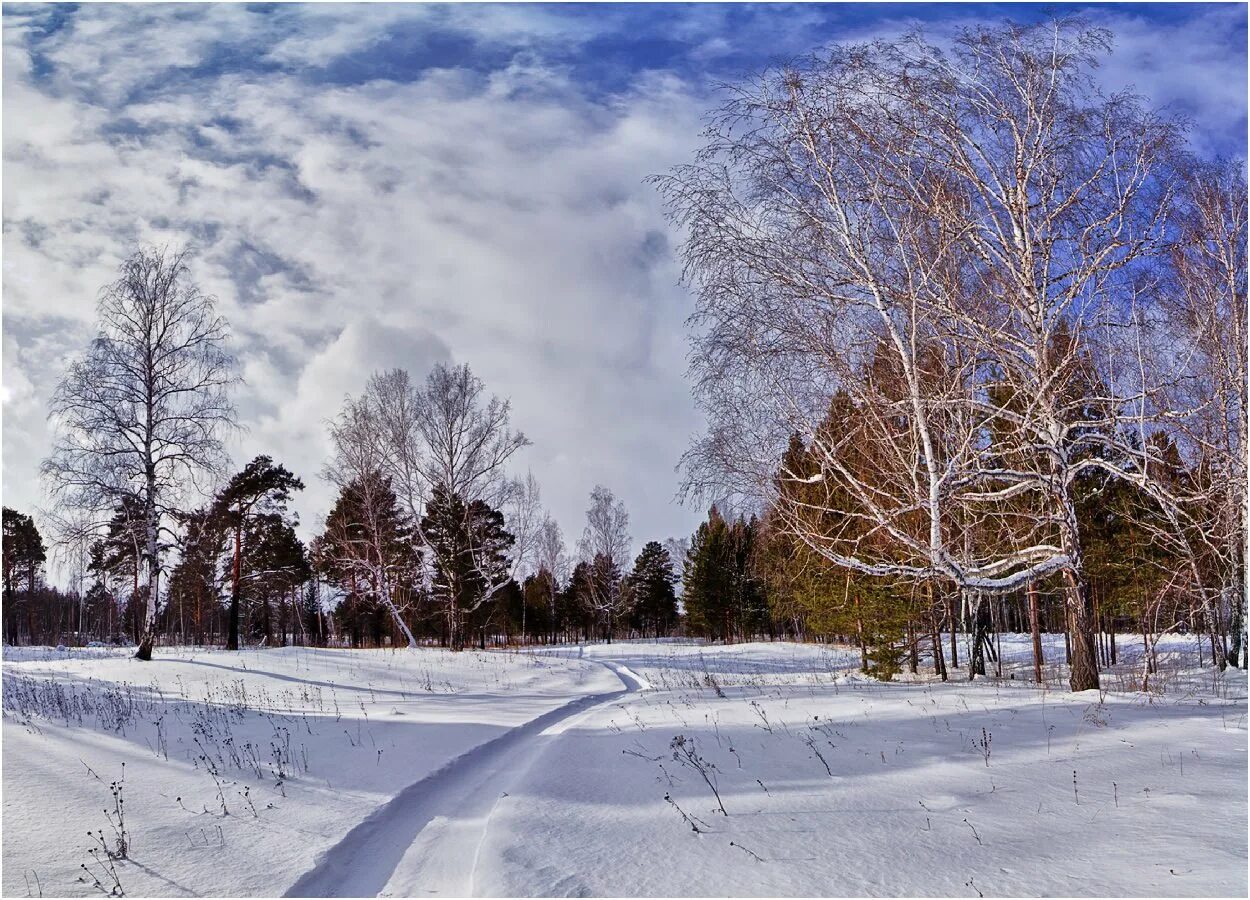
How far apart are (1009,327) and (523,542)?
2586 cm

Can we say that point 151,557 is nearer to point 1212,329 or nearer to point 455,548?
point 455,548

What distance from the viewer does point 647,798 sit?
6.21m

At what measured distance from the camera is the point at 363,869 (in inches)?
196

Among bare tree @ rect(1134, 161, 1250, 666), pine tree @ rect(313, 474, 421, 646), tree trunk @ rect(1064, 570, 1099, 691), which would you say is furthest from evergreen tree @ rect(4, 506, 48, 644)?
bare tree @ rect(1134, 161, 1250, 666)

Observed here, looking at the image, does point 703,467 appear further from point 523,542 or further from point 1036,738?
point 523,542

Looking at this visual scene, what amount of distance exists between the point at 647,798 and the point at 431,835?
174 centimetres

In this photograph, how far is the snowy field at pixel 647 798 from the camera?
4410mm

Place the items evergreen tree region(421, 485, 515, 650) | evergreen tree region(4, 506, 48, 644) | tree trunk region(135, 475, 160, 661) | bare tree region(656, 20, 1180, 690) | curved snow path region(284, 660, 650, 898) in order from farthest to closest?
evergreen tree region(4, 506, 48, 644), evergreen tree region(421, 485, 515, 650), tree trunk region(135, 475, 160, 661), bare tree region(656, 20, 1180, 690), curved snow path region(284, 660, 650, 898)

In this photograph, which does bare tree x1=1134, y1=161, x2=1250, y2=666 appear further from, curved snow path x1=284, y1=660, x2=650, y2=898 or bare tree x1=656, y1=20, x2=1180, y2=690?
curved snow path x1=284, y1=660, x2=650, y2=898

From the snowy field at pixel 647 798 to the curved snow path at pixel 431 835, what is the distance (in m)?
0.03

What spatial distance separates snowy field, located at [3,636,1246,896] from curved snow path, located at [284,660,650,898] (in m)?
0.03

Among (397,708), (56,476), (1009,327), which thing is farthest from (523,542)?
(1009,327)

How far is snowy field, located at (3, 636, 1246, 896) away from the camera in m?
4.41

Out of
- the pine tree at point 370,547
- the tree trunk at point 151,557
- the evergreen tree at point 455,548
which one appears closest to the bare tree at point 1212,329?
the evergreen tree at point 455,548
